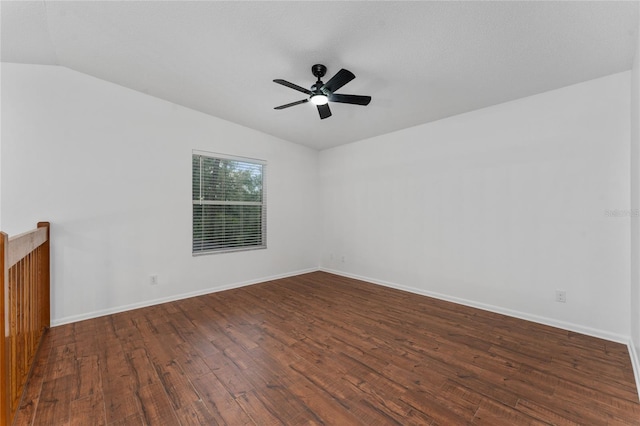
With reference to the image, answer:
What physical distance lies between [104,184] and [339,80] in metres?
2.86

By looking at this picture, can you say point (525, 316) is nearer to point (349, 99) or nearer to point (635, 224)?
point (635, 224)

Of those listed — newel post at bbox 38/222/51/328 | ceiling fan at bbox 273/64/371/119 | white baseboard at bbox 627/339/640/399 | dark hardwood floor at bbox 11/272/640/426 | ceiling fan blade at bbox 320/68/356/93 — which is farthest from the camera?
newel post at bbox 38/222/51/328

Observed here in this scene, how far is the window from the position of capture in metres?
3.99

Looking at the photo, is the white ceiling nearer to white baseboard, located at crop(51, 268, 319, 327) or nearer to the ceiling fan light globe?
the ceiling fan light globe

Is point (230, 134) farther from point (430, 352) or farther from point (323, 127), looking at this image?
point (430, 352)

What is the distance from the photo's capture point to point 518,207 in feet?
10.1

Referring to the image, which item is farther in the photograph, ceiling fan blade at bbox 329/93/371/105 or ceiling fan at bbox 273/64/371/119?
ceiling fan blade at bbox 329/93/371/105

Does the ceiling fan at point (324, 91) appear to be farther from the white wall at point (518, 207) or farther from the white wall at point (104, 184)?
the white wall at point (104, 184)

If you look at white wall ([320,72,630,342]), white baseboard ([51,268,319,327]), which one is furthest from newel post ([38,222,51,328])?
white wall ([320,72,630,342])

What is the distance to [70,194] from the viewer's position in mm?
2990

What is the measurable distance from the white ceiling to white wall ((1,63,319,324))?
1.06 ft

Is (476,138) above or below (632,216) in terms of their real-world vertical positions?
above

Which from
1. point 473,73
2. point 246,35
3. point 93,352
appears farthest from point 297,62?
point 93,352

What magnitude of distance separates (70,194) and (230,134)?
2.07 m
